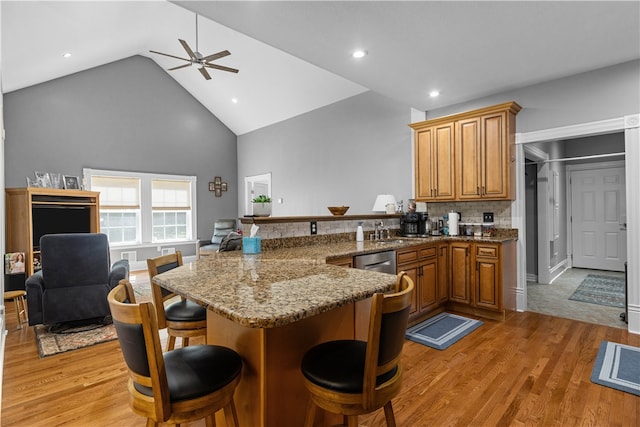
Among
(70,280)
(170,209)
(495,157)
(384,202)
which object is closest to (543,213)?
(495,157)

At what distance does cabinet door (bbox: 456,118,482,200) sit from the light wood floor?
1.69 m

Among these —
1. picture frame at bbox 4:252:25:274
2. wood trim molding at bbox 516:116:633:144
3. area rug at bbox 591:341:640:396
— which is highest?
wood trim molding at bbox 516:116:633:144

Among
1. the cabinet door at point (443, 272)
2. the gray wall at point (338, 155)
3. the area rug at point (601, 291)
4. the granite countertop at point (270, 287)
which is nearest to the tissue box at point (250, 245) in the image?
the granite countertop at point (270, 287)

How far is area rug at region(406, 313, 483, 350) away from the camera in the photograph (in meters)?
3.10

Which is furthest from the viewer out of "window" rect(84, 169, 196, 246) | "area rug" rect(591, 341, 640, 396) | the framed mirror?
the framed mirror

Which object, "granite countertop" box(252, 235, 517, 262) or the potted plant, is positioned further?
the potted plant

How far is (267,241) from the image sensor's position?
9.88ft

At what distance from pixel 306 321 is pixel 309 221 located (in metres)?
1.91

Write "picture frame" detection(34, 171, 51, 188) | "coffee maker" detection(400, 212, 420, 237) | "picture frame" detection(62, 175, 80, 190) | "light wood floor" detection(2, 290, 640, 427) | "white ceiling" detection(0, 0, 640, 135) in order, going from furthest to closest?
"picture frame" detection(62, 175, 80, 190)
"picture frame" detection(34, 171, 51, 188)
"coffee maker" detection(400, 212, 420, 237)
"white ceiling" detection(0, 0, 640, 135)
"light wood floor" detection(2, 290, 640, 427)

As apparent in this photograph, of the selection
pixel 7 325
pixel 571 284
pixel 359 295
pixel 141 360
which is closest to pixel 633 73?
pixel 571 284

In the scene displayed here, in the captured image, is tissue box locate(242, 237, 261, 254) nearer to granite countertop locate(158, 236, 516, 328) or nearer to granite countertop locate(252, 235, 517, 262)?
granite countertop locate(252, 235, 517, 262)

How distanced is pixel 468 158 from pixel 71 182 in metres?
6.47

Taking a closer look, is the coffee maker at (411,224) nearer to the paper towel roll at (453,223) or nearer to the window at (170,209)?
the paper towel roll at (453,223)

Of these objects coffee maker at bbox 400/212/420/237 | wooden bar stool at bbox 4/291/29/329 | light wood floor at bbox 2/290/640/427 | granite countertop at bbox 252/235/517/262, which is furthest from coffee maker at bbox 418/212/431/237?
wooden bar stool at bbox 4/291/29/329
